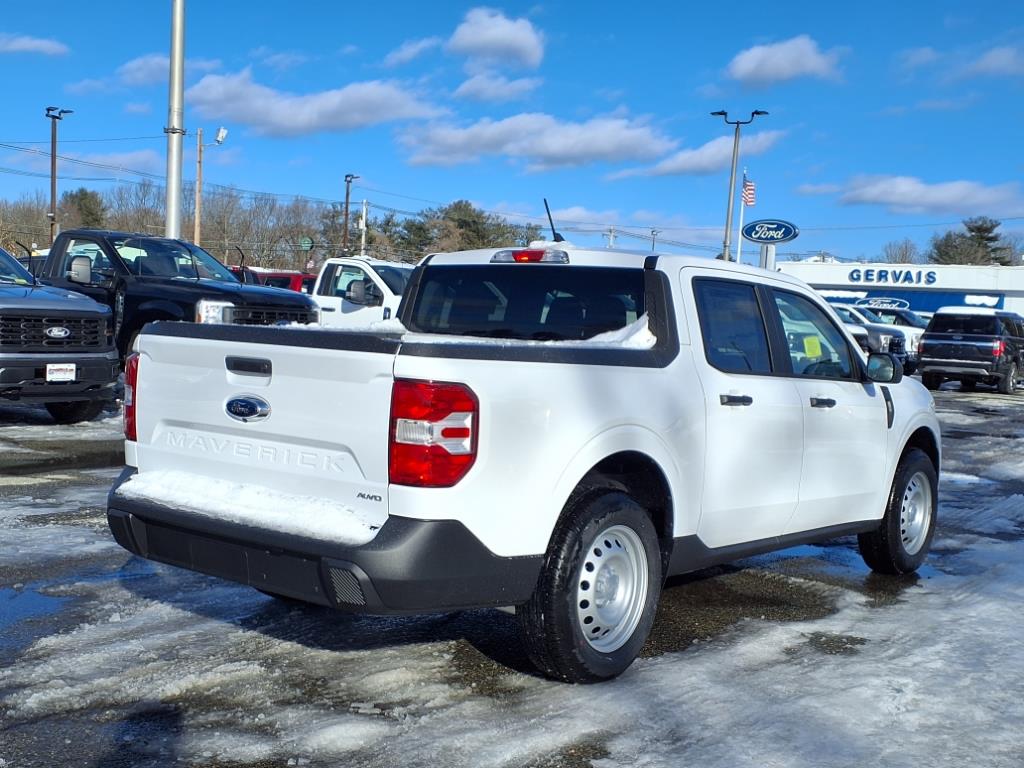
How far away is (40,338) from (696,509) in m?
8.05

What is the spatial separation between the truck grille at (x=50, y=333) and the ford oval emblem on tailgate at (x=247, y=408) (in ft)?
23.4

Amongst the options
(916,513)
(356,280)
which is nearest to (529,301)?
(916,513)

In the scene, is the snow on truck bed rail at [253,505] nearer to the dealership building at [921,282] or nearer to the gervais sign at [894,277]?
the dealership building at [921,282]

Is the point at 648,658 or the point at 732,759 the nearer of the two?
the point at 732,759

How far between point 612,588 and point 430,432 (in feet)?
3.94

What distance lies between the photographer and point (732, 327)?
520 cm

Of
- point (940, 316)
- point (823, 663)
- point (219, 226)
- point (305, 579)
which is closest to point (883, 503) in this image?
point (823, 663)

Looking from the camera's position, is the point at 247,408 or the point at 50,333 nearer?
the point at 247,408

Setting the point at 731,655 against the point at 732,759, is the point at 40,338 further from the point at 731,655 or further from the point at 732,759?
the point at 732,759

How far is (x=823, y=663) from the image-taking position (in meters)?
4.72

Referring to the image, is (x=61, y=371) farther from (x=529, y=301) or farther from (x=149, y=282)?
(x=529, y=301)

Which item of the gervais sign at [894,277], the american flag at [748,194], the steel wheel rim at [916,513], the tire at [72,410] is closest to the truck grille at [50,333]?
the tire at [72,410]

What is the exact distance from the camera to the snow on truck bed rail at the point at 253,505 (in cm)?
379

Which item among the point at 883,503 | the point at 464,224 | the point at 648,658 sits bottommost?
the point at 648,658
